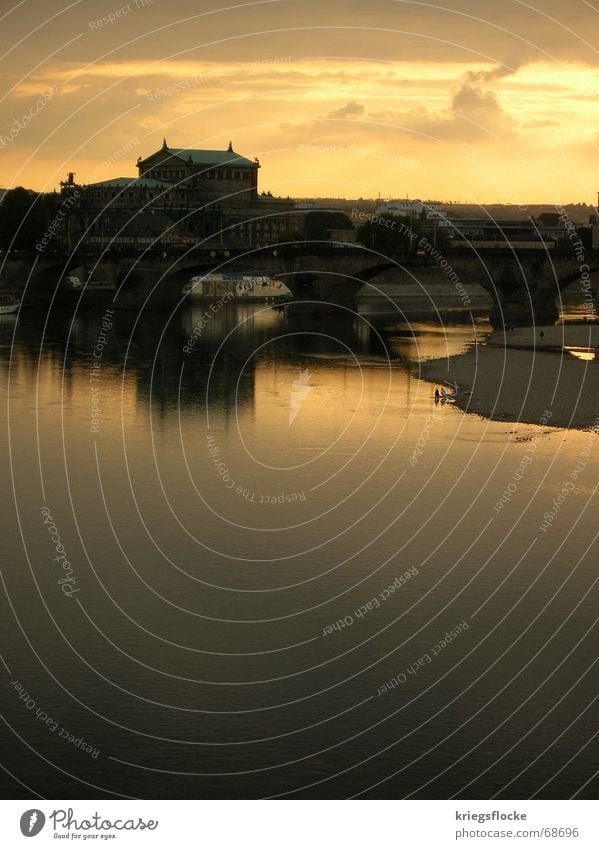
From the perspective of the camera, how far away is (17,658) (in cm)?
1628

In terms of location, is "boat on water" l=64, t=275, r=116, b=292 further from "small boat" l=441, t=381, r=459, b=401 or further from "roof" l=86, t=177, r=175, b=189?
"small boat" l=441, t=381, r=459, b=401

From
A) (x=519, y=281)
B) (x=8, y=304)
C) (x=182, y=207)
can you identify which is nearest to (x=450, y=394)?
(x=519, y=281)

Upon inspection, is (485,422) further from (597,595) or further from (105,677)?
(105,677)

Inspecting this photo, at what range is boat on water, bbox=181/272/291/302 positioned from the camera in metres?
82.7

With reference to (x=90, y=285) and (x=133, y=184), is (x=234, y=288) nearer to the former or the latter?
(x=90, y=285)

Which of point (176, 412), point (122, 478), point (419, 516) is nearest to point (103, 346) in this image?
point (176, 412)

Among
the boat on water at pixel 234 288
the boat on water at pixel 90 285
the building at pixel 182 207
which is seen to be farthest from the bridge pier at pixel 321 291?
the boat on water at pixel 90 285

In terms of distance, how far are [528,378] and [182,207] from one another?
2874 inches

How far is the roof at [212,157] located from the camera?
130125mm

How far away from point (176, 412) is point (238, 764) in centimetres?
2146

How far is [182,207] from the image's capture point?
110562 millimetres

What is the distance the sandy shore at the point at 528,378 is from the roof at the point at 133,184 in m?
64.9

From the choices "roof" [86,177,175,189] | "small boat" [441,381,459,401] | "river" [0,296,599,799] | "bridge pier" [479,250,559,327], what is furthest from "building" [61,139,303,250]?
"river" [0,296,599,799]

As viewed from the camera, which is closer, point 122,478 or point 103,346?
point 122,478
